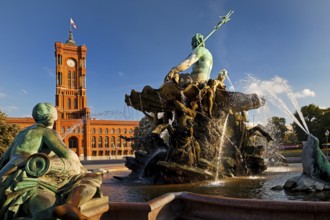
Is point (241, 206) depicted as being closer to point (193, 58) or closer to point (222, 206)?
point (222, 206)

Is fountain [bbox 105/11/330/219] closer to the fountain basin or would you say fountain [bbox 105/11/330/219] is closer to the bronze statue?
the fountain basin

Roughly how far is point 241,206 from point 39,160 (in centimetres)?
280

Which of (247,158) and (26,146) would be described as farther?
(247,158)

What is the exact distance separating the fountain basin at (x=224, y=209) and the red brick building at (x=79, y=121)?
228 ft

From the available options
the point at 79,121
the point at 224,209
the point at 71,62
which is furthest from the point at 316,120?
the point at 71,62

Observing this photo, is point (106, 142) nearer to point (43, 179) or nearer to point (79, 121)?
point (79, 121)

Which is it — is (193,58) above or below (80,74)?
below

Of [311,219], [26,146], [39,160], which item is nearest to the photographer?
[39,160]

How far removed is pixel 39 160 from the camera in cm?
287

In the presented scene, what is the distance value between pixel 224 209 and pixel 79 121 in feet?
263

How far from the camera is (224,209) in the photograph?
4.08 meters

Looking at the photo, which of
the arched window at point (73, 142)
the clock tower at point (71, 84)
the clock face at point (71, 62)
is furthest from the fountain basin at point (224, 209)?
the clock face at point (71, 62)

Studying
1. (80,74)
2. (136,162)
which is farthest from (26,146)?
(80,74)

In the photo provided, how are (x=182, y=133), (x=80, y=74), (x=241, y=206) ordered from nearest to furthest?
(x=241, y=206)
(x=182, y=133)
(x=80, y=74)
